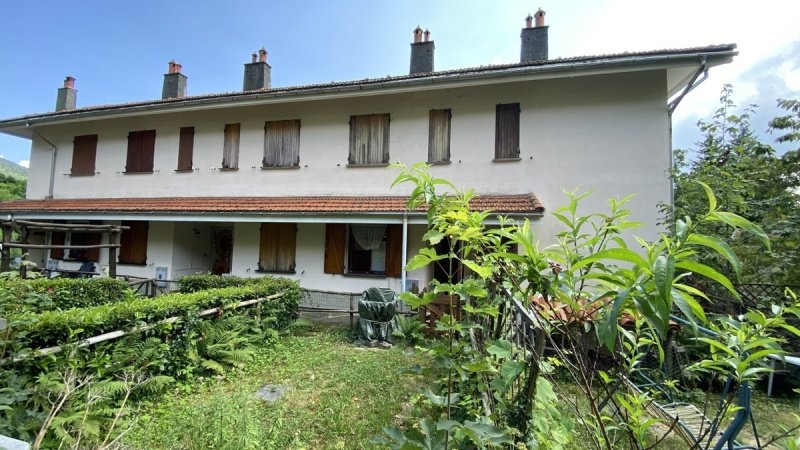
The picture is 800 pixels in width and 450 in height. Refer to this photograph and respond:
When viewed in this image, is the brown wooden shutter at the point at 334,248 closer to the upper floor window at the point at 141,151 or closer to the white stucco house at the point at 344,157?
the white stucco house at the point at 344,157

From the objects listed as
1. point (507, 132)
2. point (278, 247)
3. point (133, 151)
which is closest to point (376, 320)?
point (278, 247)

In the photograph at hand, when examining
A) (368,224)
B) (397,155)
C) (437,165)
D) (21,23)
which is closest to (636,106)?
(437,165)

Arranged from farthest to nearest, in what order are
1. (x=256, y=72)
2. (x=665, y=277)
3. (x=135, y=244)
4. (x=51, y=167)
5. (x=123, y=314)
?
(x=256, y=72) → (x=51, y=167) → (x=135, y=244) → (x=123, y=314) → (x=665, y=277)

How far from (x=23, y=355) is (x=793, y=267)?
34.6 ft

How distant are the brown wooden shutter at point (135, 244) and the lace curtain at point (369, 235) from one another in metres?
7.46

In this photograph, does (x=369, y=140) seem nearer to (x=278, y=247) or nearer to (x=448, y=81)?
(x=448, y=81)

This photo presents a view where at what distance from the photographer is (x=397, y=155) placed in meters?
10.1

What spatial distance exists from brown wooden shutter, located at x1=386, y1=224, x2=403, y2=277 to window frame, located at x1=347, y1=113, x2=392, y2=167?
2008 mm

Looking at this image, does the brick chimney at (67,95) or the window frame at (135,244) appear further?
the brick chimney at (67,95)

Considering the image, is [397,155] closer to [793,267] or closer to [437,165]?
[437,165]

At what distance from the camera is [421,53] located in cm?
1166

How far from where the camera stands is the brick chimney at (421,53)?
11609 millimetres

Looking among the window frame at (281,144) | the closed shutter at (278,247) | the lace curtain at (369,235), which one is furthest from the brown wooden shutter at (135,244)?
the lace curtain at (369,235)

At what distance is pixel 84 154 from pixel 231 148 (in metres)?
6.25
